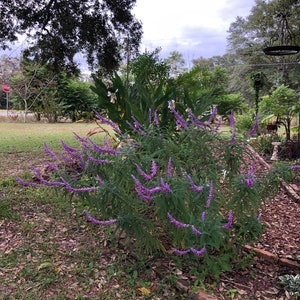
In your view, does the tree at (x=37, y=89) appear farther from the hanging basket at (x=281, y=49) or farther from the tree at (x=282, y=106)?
the hanging basket at (x=281, y=49)

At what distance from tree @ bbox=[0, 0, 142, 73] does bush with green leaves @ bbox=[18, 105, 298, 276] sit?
4.53 meters

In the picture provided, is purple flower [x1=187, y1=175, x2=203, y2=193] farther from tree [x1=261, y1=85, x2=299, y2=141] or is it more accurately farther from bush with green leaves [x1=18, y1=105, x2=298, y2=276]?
tree [x1=261, y1=85, x2=299, y2=141]

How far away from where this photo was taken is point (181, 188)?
4.85 ft

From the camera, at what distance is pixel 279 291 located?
1783 millimetres

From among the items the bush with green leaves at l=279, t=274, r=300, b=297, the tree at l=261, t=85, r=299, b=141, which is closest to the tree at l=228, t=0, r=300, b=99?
the tree at l=261, t=85, r=299, b=141

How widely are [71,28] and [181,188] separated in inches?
198

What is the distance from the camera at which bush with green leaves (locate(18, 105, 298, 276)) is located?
1540 millimetres

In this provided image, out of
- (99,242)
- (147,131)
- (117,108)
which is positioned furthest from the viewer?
(117,108)

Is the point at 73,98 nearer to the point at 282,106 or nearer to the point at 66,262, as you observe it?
the point at 282,106

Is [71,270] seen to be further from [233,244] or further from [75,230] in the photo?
[233,244]

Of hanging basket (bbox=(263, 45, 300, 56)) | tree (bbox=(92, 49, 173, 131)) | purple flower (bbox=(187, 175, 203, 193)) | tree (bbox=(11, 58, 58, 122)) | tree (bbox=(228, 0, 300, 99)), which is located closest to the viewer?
purple flower (bbox=(187, 175, 203, 193))

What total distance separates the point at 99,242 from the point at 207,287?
838mm

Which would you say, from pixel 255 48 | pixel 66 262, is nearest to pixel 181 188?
pixel 66 262

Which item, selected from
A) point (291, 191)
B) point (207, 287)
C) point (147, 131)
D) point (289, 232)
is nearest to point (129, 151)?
point (147, 131)
